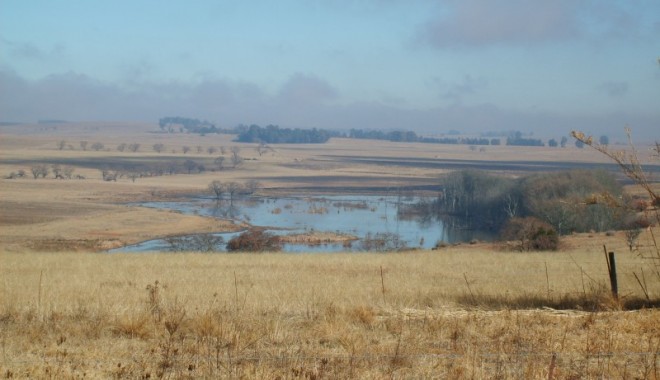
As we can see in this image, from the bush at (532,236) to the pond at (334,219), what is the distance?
628 cm

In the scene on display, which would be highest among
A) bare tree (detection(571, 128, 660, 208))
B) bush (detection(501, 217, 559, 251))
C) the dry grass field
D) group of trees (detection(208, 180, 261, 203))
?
bare tree (detection(571, 128, 660, 208))

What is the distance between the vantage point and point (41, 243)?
4147cm

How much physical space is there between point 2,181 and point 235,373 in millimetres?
81257


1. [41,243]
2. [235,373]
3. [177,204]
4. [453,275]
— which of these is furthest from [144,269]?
[177,204]

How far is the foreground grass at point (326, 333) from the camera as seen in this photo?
20.9 ft

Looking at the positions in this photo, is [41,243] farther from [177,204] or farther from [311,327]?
[311,327]

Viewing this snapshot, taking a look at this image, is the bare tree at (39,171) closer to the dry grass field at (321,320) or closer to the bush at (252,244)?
the bush at (252,244)

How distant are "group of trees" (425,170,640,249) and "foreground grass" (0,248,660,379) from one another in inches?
934

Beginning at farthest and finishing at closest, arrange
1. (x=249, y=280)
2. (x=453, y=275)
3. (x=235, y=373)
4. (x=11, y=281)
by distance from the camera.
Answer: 1. (x=453, y=275)
2. (x=249, y=280)
3. (x=11, y=281)
4. (x=235, y=373)

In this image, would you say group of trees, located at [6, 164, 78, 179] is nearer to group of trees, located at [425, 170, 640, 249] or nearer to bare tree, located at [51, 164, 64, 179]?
bare tree, located at [51, 164, 64, 179]

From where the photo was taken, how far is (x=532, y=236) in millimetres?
34312

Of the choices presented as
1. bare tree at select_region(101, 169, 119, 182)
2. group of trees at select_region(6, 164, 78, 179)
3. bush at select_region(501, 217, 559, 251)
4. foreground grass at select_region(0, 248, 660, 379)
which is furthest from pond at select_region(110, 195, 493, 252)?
foreground grass at select_region(0, 248, 660, 379)

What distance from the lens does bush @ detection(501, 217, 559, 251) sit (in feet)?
106

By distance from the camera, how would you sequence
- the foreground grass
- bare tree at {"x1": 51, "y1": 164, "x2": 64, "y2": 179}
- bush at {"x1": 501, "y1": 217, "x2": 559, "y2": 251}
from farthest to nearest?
1. bare tree at {"x1": 51, "y1": 164, "x2": 64, "y2": 179}
2. bush at {"x1": 501, "y1": 217, "x2": 559, "y2": 251}
3. the foreground grass
